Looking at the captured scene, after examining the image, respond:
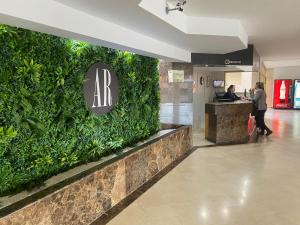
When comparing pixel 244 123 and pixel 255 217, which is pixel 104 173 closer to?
pixel 255 217

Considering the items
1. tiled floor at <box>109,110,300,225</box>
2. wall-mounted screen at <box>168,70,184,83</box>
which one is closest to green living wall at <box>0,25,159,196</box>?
tiled floor at <box>109,110,300,225</box>

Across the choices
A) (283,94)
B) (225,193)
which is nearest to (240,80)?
(283,94)

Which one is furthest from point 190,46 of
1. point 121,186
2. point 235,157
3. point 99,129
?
point 121,186

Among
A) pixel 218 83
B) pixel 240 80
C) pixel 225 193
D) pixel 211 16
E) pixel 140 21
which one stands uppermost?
pixel 211 16

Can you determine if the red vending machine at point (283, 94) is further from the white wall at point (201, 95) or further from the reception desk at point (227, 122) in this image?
the reception desk at point (227, 122)

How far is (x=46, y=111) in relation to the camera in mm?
2932

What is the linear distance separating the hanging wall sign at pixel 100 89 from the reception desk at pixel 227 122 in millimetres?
3910

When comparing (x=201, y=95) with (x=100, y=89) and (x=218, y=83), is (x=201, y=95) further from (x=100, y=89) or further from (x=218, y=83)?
(x=100, y=89)

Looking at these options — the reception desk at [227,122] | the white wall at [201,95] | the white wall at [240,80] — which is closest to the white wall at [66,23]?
the reception desk at [227,122]

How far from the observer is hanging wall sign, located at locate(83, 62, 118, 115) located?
360 centimetres

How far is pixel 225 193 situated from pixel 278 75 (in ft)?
49.5

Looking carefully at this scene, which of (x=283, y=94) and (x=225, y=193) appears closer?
(x=225, y=193)

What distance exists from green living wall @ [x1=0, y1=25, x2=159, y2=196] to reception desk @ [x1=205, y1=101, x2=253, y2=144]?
147 inches

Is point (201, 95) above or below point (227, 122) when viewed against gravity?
above
